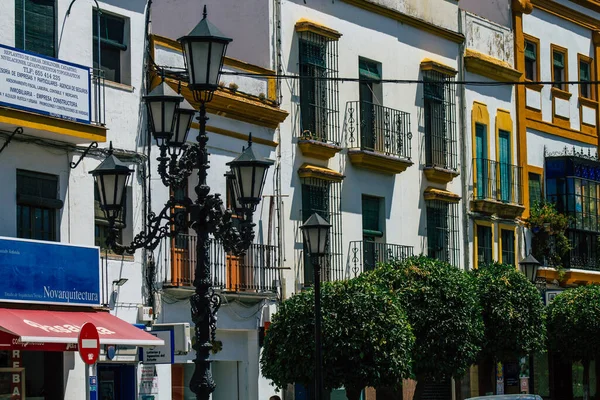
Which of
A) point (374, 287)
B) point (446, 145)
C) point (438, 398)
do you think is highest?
point (446, 145)

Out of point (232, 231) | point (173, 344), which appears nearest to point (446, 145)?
point (173, 344)

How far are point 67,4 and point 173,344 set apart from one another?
5.31 metres

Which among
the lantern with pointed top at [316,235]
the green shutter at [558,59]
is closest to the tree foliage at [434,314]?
the lantern with pointed top at [316,235]

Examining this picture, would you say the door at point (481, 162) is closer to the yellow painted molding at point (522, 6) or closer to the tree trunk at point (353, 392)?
the yellow painted molding at point (522, 6)

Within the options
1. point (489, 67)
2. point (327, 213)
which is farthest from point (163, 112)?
point (489, 67)

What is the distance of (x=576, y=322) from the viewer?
32.7m

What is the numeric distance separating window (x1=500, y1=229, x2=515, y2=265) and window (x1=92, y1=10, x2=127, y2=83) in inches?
550

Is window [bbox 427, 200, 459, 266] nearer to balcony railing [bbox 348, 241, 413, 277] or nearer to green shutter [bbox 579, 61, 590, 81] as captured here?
balcony railing [bbox 348, 241, 413, 277]

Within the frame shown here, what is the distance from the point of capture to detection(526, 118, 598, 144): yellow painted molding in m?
36.3

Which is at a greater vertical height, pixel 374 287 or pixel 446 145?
pixel 446 145

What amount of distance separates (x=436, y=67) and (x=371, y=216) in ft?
13.3

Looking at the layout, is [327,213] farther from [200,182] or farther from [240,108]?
[200,182]

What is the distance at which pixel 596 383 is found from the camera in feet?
127

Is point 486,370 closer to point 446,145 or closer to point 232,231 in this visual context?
point 446,145
